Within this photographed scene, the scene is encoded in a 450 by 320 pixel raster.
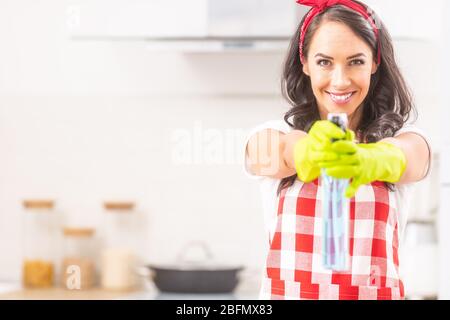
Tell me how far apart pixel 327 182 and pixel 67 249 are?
3.39ft

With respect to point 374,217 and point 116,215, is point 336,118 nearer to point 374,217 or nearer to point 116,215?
point 374,217

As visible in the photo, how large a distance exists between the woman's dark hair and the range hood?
28.0 inches

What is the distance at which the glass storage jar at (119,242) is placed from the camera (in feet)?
4.49

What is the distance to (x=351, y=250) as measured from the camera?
57 cm

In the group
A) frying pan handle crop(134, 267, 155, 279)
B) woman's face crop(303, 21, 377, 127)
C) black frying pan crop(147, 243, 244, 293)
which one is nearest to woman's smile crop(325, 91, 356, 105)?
woman's face crop(303, 21, 377, 127)

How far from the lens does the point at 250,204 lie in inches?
57.7

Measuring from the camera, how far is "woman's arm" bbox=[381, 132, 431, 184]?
Answer: 0.56 m

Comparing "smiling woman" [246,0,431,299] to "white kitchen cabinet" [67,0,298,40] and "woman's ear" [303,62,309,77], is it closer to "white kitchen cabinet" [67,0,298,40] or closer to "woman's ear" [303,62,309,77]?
"woman's ear" [303,62,309,77]

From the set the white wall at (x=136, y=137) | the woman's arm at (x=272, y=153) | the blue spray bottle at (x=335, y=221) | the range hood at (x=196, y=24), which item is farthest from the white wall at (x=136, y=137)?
the blue spray bottle at (x=335, y=221)

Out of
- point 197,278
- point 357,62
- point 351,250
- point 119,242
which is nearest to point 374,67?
point 357,62

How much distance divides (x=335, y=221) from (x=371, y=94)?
13cm

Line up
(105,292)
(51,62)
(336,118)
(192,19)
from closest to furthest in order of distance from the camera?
(336,118) < (105,292) < (192,19) < (51,62)

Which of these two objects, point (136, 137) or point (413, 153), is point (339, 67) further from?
point (136, 137)

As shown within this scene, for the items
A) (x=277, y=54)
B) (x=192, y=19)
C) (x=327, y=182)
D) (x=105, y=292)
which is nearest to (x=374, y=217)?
(x=327, y=182)
